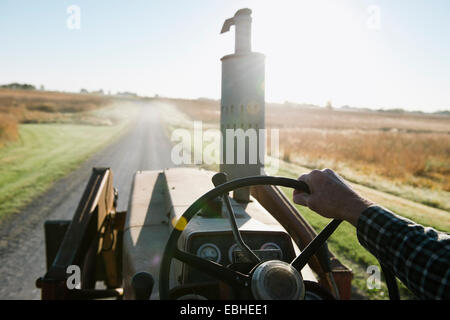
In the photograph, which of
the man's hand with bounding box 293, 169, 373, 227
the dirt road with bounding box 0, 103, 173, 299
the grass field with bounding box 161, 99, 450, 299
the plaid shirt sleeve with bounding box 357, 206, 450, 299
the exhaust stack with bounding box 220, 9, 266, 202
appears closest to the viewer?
the plaid shirt sleeve with bounding box 357, 206, 450, 299

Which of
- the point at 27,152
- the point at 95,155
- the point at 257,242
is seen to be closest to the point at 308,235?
the point at 257,242

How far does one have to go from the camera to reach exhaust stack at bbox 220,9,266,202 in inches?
137

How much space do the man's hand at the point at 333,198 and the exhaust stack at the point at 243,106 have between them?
199 cm

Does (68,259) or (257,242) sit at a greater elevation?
(257,242)

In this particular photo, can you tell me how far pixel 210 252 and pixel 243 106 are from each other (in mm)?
1809

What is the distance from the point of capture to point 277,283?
1291 millimetres

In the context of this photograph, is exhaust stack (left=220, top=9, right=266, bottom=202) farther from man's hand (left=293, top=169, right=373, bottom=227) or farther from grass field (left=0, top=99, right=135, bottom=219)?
grass field (left=0, top=99, right=135, bottom=219)

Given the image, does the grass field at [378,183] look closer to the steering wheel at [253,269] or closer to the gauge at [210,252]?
the gauge at [210,252]

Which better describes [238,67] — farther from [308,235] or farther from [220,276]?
[220,276]

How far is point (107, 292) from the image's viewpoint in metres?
2.83

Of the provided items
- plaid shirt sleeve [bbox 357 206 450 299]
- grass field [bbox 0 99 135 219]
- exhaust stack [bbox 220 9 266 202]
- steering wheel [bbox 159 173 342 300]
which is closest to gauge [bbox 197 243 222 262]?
steering wheel [bbox 159 173 342 300]

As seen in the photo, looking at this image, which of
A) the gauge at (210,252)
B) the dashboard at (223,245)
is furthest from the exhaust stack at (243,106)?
the gauge at (210,252)

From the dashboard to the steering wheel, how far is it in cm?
51
